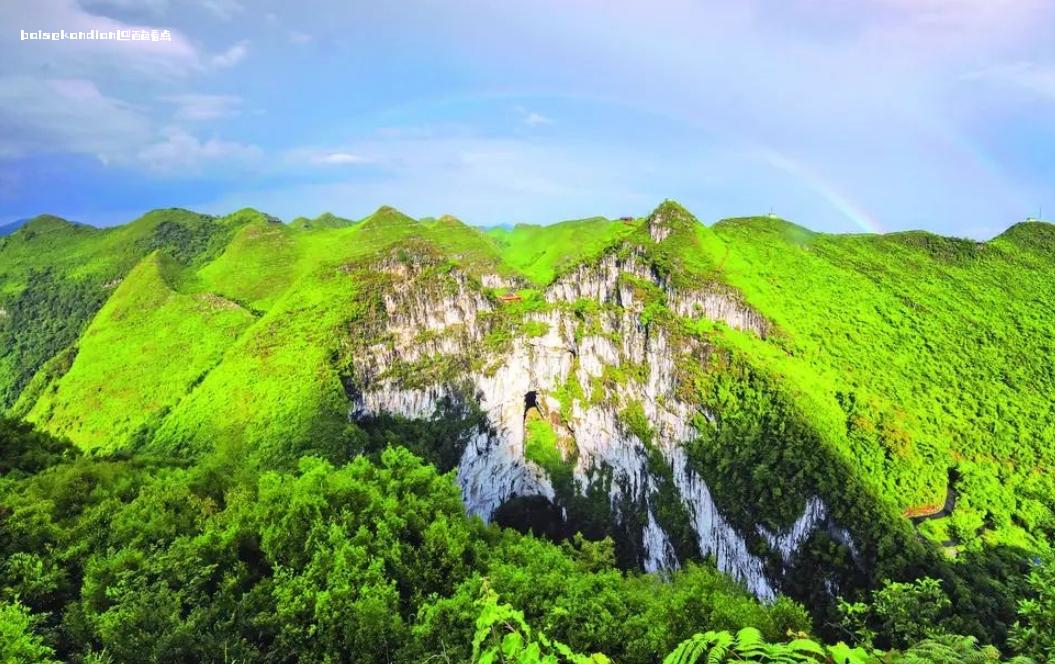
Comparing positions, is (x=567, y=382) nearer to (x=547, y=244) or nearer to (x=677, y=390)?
(x=677, y=390)

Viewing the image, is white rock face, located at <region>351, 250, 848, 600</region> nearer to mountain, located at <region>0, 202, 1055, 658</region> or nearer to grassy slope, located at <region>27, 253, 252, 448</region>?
mountain, located at <region>0, 202, 1055, 658</region>

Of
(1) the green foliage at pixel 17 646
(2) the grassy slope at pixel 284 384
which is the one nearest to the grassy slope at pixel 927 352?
(2) the grassy slope at pixel 284 384

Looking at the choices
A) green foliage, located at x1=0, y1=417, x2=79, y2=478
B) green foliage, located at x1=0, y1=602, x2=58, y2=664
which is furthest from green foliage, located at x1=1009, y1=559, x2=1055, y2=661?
green foliage, located at x1=0, y1=417, x2=79, y2=478

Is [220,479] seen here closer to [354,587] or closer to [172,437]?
[354,587]

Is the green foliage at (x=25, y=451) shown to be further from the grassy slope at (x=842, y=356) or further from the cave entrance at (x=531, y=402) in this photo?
the cave entrance at (x=531, y=402)

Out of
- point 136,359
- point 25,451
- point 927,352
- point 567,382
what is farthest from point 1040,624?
point 136,359

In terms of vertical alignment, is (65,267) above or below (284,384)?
above
